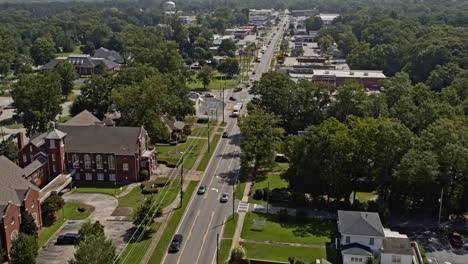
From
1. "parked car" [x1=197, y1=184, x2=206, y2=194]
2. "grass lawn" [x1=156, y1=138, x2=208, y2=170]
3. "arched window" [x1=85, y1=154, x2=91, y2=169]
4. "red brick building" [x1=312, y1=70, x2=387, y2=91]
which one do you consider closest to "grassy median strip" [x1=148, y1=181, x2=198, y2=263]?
"parked car" [x1=197, y1=184, x2=206, y2=194]

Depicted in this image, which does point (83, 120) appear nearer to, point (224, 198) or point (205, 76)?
point (224, 198)

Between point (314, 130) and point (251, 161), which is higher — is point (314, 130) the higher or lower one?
the higher one

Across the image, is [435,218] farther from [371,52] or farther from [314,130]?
[371,52]

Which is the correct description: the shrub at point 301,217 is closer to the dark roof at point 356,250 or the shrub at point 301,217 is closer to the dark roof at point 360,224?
the dark roof at point 360,224

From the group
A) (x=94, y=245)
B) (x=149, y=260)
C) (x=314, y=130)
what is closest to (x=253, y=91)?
(x=314, y=130)

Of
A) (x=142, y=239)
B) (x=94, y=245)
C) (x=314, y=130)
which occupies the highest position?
(x=314, y=130)

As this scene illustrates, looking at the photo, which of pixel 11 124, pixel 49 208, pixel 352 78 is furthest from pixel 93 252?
pixel 352 78
